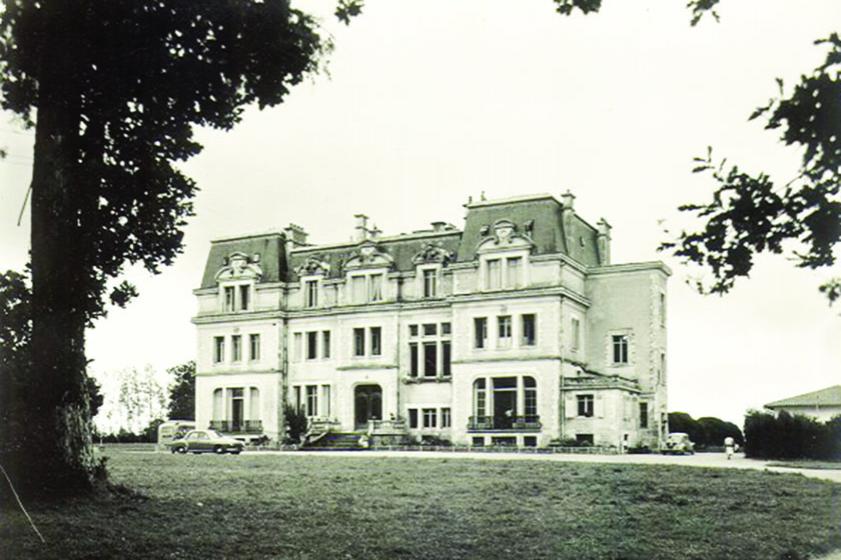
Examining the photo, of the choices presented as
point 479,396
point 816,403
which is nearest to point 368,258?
point 479,396

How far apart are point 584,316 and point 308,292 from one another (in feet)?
53.2

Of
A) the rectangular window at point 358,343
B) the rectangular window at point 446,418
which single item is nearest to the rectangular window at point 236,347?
the rectangular window at point 358,343

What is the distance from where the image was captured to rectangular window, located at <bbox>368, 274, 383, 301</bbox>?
52281 mm

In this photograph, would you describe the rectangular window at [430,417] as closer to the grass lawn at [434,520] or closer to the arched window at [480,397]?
the arched window at [480,397]

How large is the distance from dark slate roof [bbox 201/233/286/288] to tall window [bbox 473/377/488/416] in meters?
14.7

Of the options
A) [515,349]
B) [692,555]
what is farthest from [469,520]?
[515,349]

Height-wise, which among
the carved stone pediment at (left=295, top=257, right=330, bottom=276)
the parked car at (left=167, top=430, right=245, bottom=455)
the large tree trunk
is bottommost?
the parked car at (left=167, top=430, right=245, bottom=455)

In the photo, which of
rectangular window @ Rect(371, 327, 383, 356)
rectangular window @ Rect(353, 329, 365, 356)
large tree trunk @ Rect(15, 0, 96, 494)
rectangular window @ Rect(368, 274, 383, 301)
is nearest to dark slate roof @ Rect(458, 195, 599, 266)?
rectangular window @ Rect(368, 274, 383, 301)

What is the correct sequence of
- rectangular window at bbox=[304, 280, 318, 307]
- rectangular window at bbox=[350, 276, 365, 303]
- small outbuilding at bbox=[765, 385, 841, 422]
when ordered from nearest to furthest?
rectangular window at bbox=[350, 276, 365, 303], rectangular window at bbox=[304, 280, 318, 307], small outbuilding at bbox=[765, 385, 841, 422]

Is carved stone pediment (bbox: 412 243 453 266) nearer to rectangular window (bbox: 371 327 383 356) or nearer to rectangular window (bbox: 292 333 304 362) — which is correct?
rectangular window (bbox: 371 327 383 356)

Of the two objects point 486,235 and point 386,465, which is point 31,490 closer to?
point 386,465

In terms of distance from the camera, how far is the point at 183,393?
259 ft

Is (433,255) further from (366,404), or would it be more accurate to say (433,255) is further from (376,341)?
(366,404)

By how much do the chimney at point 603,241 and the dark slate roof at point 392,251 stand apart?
8588 mm
